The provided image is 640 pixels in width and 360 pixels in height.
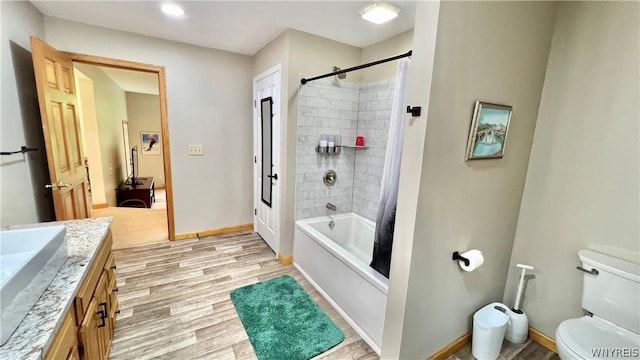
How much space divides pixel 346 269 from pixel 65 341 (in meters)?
1.60

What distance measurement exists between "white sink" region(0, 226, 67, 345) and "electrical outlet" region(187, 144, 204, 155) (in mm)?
2137

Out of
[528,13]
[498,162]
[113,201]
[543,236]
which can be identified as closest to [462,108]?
[498,162]

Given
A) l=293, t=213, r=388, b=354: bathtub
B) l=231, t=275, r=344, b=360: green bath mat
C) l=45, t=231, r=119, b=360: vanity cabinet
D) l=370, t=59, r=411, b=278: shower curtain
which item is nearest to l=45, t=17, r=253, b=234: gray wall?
l=293, t=213, r=388, b=354: bathtub

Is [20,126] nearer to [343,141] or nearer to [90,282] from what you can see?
[90,282]

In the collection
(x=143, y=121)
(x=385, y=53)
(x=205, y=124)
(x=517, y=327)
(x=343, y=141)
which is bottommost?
(x=517, y=327)

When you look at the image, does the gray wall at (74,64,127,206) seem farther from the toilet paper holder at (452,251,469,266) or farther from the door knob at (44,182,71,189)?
the toilet paper holder at (452,251,469,266)

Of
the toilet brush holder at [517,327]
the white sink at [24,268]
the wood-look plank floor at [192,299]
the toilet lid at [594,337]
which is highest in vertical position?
the white sink at [24,268]

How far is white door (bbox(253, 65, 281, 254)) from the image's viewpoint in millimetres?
2865

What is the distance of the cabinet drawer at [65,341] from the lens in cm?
86

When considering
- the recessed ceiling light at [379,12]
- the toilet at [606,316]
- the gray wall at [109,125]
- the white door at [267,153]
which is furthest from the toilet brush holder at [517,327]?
the gray wall at [109,125]

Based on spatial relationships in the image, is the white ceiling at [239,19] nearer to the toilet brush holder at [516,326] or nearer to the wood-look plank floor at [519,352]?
the toilet brush holder at [516,326]

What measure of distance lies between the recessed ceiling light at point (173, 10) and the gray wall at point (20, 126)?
100cm

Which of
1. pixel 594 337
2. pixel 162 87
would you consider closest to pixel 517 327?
pixel 594 337

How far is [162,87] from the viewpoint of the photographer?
2.97 m
